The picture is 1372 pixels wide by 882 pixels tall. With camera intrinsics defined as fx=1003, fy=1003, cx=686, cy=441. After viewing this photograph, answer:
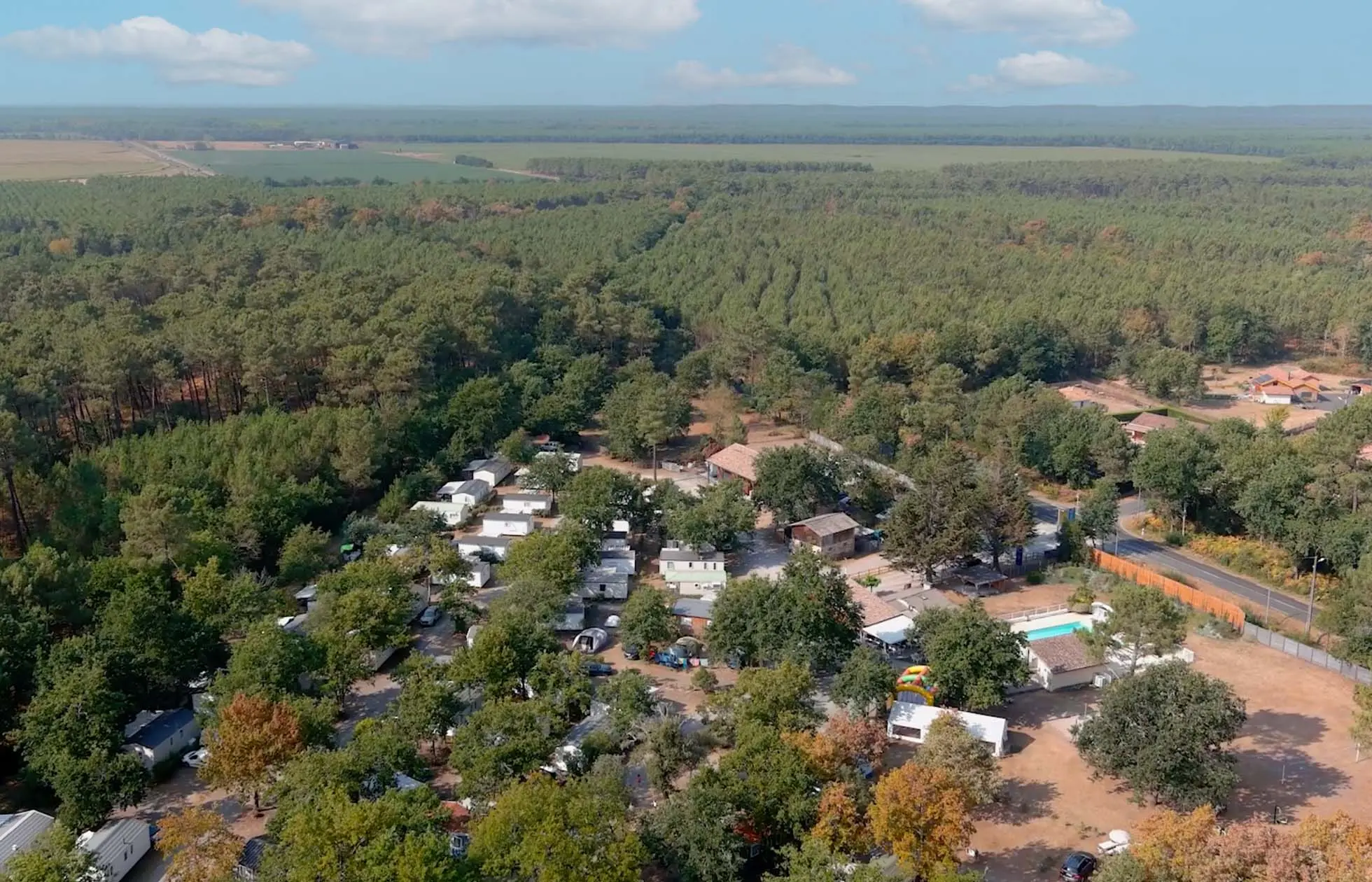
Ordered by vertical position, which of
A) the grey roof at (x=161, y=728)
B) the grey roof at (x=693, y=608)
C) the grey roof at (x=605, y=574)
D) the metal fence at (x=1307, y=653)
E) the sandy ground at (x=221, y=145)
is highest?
the sandy ground at (x=221, y=145)

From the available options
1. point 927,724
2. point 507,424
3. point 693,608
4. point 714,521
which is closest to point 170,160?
point 507,424

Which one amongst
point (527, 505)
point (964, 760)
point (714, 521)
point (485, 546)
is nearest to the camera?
point (964, 760)

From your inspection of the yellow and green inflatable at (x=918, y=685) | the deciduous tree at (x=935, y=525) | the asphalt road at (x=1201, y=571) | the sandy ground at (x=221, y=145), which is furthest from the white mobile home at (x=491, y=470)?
the sandy ground at (x=221, y=145)

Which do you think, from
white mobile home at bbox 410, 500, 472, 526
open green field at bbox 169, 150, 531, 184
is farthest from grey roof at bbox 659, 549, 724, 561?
open green field at bbox 169, 150, 531, 184

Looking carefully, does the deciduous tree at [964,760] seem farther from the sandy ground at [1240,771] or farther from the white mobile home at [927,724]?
the white mobile home at [927,724]

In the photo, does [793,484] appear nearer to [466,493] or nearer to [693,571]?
[693,571]

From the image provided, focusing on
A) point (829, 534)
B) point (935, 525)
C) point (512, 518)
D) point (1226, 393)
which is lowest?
point (829, 534)
